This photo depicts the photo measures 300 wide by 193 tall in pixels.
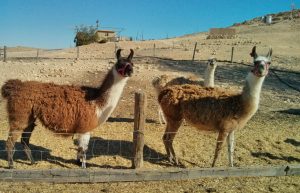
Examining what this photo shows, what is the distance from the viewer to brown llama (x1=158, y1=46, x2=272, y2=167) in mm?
6680

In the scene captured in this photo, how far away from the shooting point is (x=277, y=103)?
47.0 feet

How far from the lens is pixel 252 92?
669cm

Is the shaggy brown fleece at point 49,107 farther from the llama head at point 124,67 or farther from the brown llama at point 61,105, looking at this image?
the llama head at point 124,67

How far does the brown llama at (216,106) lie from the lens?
6.68 meters

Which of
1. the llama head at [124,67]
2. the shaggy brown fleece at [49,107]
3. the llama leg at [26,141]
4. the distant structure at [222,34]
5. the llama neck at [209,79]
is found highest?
the distant structure at [222,34]

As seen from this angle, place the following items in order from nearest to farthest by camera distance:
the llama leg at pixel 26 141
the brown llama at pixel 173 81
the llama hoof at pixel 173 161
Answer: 1. the llama leg at pixel 26 141
2. the llama hoof at pixel 173 161
3. the brown llama at pixel 173 81

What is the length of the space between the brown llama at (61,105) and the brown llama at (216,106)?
1.23 m

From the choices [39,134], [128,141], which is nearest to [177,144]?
[128,141]

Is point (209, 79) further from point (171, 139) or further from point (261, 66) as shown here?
point (261, 66)

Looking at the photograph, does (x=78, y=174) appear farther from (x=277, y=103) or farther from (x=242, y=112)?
(x=277, y=103)

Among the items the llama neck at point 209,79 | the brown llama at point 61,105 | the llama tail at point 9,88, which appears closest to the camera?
the brown llama at point 61,105

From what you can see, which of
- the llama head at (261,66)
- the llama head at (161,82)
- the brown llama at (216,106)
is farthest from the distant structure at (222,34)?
the llama head at (261,66)

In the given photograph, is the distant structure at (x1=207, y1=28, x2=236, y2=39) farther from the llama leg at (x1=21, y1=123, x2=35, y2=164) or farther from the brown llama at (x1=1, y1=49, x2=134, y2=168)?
the llama leg at (x1=21, y1=123, x2=35, y2=164)

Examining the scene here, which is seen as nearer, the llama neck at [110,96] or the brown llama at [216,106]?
the brown llama at [216,106]
